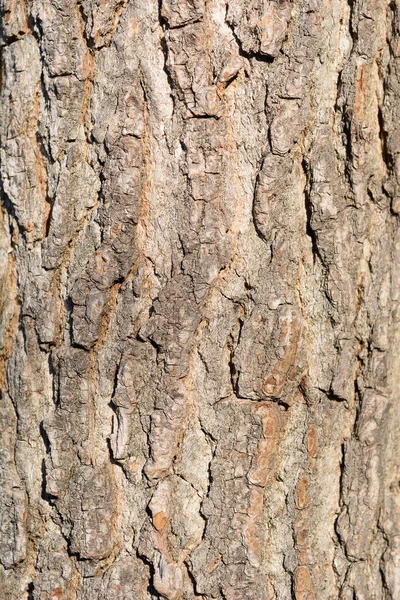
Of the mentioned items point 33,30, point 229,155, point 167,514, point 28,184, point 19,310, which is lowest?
point 167,514

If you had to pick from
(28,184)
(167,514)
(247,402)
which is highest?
(28,184)

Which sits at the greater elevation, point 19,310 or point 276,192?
point 276,192

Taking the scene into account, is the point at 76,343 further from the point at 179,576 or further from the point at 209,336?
the point at 179,576

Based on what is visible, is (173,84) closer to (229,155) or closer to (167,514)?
(229,155)

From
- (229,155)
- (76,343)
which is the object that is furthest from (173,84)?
(76,343)

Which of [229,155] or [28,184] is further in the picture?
[28,184]

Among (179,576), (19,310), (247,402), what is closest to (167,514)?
(179,576)
